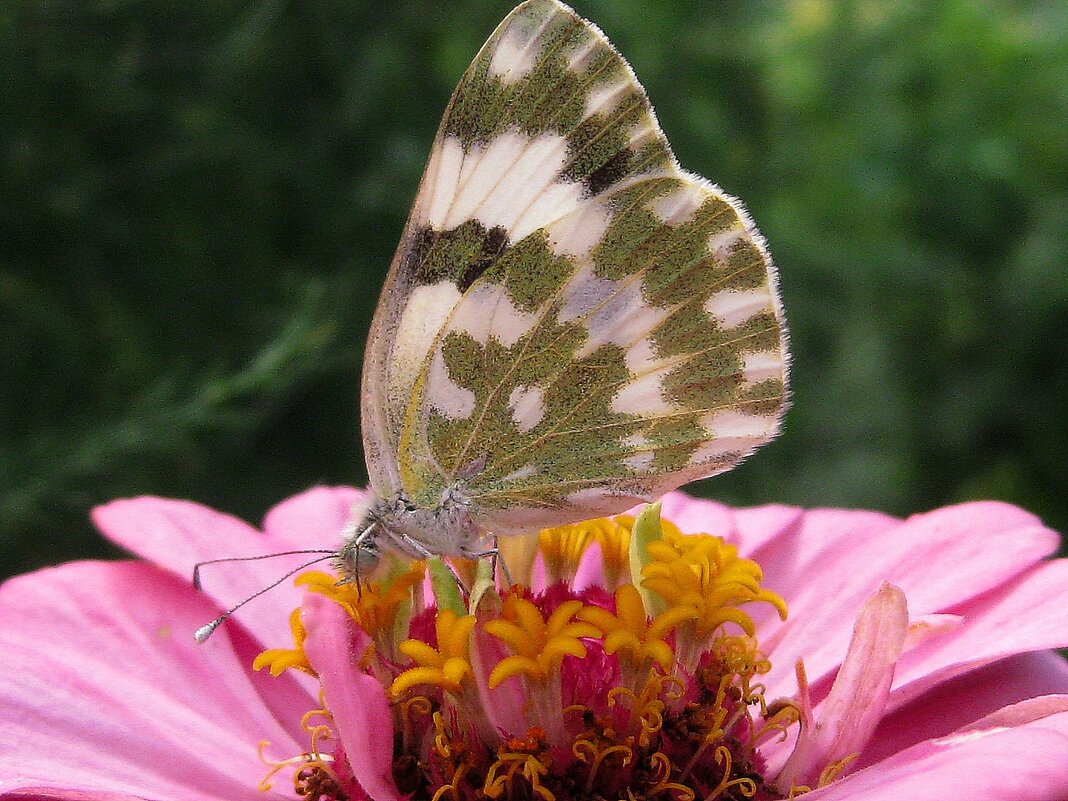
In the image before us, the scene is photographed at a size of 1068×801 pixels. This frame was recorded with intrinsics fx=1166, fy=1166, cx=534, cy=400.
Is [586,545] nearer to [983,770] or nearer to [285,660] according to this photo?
[285,660]

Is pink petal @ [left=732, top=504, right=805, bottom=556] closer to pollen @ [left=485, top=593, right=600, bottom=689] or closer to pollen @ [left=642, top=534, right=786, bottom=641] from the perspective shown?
pollen @ [left=642, top=534, right=786, bottom=641]

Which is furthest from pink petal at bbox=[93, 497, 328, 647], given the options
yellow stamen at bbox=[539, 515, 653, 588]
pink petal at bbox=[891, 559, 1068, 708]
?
pink petal at bbox=[891, 559, 1068, 708]

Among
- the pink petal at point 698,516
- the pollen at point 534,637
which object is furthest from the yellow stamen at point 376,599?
the pink petal at point 698,516

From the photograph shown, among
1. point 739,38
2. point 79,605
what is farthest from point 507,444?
point 739,38

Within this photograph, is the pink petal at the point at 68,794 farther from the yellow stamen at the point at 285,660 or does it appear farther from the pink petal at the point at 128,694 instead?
the yellow stamen at the point at 285,660

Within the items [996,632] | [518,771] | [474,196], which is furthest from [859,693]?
[474,196]

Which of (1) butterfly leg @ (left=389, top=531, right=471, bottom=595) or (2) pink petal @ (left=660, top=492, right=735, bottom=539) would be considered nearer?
(1) butterfly leg @ (left=389, top=531, right=471, bottom=595)
